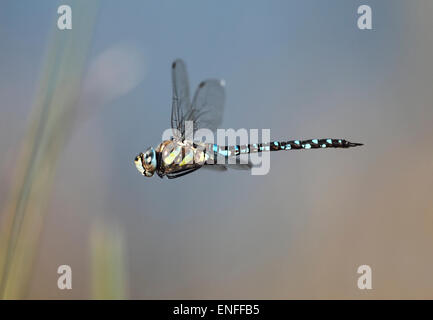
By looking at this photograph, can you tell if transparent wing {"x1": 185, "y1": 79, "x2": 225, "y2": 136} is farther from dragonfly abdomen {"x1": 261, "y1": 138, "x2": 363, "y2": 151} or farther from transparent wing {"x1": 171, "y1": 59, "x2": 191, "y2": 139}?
dragonfly abdomen {"x1": 261, "y1": 138, "x2": 363, "y2": 151}

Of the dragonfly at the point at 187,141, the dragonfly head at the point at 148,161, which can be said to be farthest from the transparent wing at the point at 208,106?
the dragonfly head at the point at 148,161

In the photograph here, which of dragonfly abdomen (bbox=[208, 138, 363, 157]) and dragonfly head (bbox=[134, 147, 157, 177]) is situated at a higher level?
dragonfly abdomen (bbox=[208, 138, 363, 157])

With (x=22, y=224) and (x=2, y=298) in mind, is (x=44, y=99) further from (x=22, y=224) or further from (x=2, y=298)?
(x=2, y=298)

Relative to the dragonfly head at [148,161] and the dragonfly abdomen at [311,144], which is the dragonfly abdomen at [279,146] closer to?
the dragonfly abdomen at [311,144]

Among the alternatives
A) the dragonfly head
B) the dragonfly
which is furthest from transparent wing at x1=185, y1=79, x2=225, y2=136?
the dragonfly head

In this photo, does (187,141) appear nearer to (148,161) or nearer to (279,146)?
(148,161)

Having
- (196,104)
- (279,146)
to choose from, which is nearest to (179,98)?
(196,104)

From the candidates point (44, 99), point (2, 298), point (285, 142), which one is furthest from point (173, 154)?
point (2, 298)

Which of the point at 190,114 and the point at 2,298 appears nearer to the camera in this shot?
the point at 190,114
